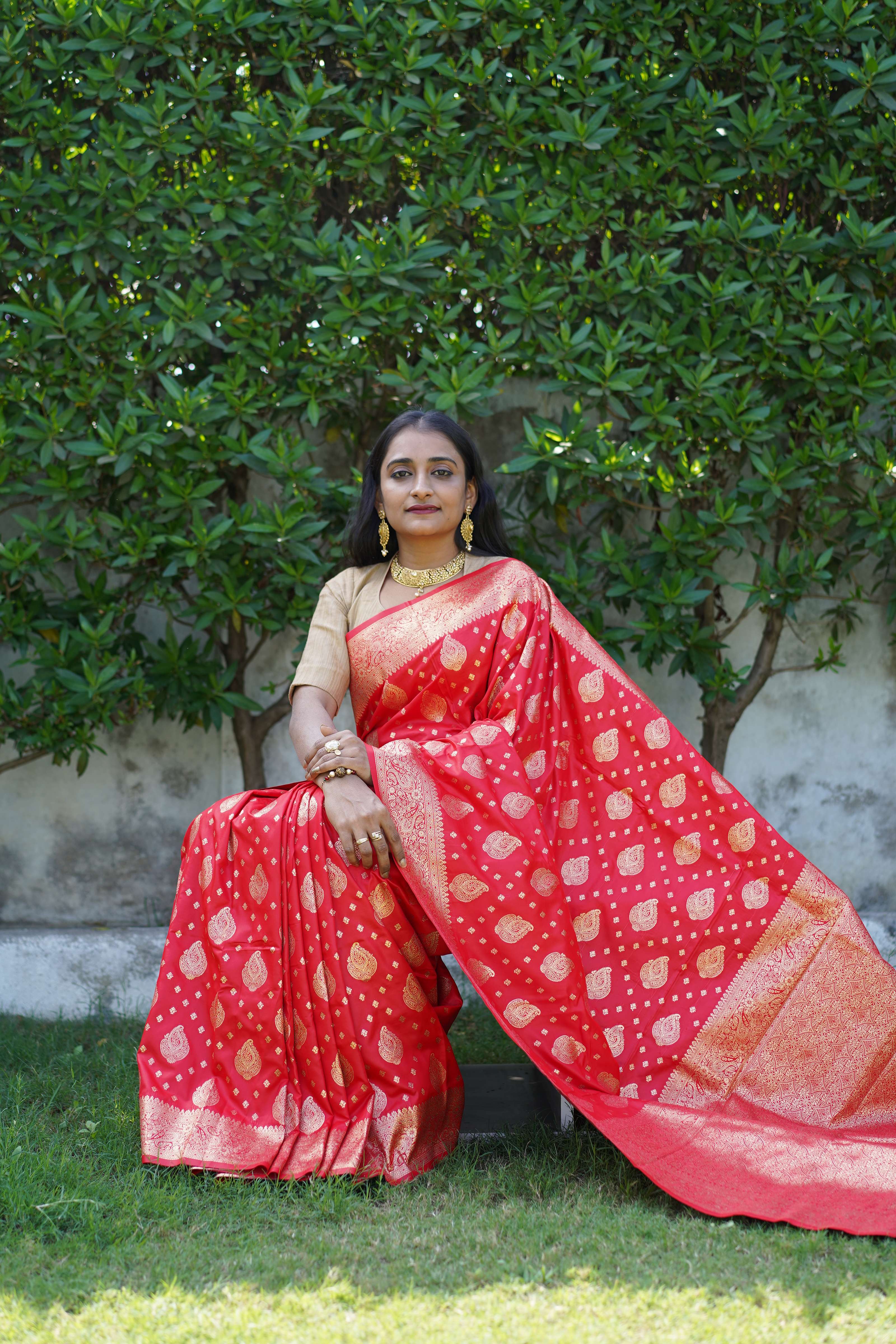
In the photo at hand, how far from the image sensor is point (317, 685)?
3.09 m

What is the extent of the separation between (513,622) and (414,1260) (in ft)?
4.75

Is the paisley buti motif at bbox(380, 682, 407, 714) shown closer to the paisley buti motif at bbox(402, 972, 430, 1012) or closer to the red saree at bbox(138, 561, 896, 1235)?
the red saree at bbox(138, 561, 896, 1235)

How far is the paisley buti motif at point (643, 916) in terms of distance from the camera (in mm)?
2807

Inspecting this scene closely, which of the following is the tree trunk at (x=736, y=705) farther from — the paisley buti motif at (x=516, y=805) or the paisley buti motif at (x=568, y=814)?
the paisley buti motif at (x=516, y=805)

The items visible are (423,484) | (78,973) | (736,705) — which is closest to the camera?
(423,484)

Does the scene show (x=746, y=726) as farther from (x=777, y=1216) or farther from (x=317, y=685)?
(x=777, y=1216)

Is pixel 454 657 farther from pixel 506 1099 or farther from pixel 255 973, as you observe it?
pixel 506 1099

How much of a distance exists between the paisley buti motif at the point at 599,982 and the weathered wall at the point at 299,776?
5.34ft

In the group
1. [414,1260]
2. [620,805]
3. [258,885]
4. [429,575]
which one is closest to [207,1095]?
[258,885]

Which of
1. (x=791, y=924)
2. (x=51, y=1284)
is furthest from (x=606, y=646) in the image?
(x=51, y=1284)

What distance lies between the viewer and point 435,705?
2.99 m

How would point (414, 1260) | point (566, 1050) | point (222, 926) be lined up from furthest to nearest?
point (222, 926) → point (566, 1050) → point (414, 1260)

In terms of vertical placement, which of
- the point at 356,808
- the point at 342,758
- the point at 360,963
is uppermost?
the point at 342,758

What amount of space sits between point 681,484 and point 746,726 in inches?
37.8
